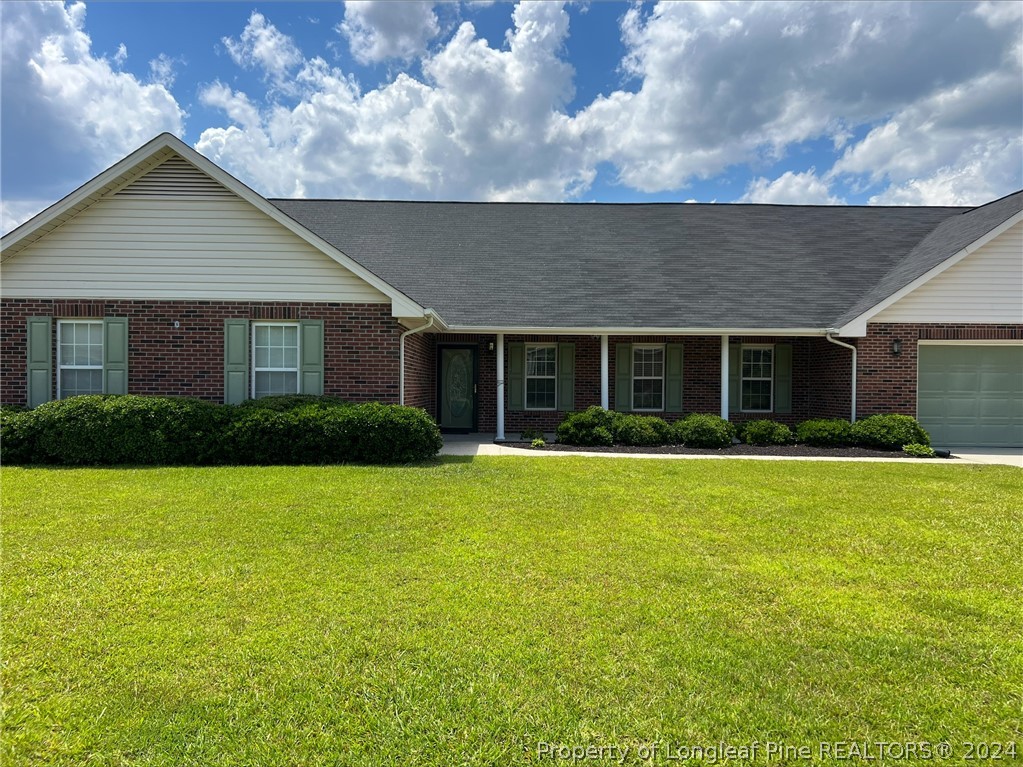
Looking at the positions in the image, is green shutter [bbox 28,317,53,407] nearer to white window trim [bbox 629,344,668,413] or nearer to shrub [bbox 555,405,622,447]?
shrub [bbox 555,405,622,447]

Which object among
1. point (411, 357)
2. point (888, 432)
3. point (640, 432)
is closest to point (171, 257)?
point (411, 357)

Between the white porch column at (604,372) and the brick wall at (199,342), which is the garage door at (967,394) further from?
the brick wall at (199,342)

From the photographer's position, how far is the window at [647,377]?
53.2 feet

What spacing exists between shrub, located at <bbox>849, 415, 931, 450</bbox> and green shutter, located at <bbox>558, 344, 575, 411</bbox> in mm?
6700

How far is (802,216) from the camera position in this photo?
758 inches

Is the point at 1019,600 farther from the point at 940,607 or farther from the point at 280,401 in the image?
the point at 280,401

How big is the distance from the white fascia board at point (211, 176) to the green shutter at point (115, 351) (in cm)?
204

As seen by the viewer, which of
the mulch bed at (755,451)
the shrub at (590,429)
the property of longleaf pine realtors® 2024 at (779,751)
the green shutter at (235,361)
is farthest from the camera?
the shrub at (590,429)

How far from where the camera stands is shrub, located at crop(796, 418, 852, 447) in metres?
13.1

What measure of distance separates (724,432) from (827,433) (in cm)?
234

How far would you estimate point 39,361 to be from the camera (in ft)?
37.6

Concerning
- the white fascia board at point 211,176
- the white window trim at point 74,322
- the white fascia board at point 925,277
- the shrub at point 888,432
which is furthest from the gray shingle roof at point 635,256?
the white window trim at point 74,322

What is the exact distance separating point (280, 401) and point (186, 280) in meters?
3.33

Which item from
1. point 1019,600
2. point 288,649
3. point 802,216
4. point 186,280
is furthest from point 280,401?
point 802,216
